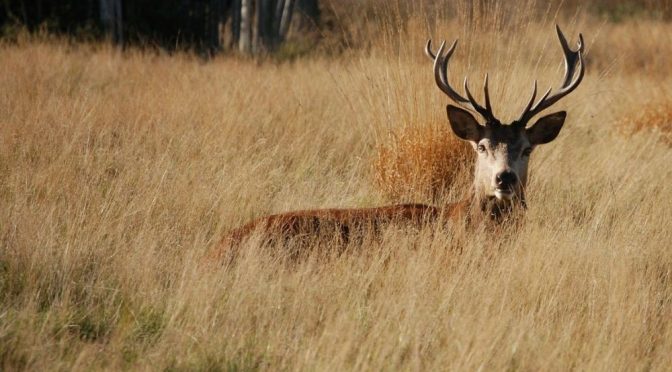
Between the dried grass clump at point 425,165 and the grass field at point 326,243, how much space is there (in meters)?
0.02

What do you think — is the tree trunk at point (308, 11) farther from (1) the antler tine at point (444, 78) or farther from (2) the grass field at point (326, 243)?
(1) the antler tine at point (444, 78)

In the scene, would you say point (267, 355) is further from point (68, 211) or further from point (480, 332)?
point (68, 211)

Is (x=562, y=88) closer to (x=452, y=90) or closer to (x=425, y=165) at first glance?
(x=452, y=90)

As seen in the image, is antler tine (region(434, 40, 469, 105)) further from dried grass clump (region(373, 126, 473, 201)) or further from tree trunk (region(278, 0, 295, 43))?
tree trunk (region(278, 0, 295, 43))

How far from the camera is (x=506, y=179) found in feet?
18.1

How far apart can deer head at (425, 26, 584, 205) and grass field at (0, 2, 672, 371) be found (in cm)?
34

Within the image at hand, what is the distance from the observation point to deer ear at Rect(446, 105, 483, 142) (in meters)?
5.89

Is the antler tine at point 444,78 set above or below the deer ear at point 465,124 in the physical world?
above

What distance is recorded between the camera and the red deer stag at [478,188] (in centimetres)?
528

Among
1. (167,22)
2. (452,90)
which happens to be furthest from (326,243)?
(167,22)

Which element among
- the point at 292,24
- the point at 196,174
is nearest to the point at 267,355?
the point at 196,174

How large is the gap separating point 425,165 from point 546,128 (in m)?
1.14

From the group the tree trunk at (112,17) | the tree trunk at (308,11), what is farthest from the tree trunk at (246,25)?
the tree trunk at (308,11)

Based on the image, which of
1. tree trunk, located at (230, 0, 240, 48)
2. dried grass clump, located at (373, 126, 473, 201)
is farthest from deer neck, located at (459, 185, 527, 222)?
tree trunk, located at (230, 0, 240, 48)
